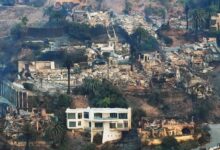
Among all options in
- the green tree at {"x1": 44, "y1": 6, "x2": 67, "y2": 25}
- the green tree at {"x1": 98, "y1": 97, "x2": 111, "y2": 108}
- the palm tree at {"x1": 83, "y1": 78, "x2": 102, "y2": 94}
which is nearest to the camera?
the green tree at {"x1": 98, "y1": 97, "x2": 111, "y2": 108}

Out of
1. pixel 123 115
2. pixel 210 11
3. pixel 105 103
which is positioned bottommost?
pixel 123 115

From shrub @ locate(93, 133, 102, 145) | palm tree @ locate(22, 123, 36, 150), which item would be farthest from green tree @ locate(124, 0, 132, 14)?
palm tree @ locate(22, 123, 36, 150)

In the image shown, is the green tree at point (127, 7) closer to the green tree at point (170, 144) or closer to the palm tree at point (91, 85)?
the palm tree at point (91, 85)

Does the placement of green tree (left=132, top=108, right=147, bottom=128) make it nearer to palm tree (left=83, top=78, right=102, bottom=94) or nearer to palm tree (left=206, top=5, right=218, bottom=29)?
palm tree (left=83, top=78, right=102, bottom=94)

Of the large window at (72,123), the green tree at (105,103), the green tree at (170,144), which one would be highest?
the green tree at (105,103)

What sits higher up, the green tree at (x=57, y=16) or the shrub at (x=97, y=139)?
the green tree at (x=57, y=16)

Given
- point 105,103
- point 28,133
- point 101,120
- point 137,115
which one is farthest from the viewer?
point 105,103

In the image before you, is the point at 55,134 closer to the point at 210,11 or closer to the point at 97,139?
the point at 97,139

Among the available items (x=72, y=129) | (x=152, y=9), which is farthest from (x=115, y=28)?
(x=72, y=129)

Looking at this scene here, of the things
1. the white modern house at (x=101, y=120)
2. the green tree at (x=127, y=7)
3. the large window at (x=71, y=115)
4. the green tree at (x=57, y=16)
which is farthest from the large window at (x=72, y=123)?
the green tree at (x=127, y=7)

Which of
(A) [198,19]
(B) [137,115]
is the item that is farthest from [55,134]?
(A) [198,19]
